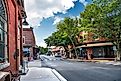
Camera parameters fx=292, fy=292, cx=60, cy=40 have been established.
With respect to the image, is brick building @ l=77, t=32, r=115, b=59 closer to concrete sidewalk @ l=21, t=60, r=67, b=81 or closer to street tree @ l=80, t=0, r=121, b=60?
street tree @ l=80, t=0, r=121, b=60

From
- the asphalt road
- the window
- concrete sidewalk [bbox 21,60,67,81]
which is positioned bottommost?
the asphalt road

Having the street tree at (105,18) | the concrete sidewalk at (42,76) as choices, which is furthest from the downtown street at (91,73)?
the street tree at (105,18)

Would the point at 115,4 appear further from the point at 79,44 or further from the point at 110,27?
the point at 79,44

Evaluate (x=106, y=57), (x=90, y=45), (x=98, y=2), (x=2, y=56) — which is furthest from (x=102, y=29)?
(x=2, y=56)

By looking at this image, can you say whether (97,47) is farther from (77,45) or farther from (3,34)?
(3,34)

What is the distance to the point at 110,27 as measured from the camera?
48.9 metres

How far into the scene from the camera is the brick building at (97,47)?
207 feet

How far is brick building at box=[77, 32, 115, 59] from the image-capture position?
63000 mm

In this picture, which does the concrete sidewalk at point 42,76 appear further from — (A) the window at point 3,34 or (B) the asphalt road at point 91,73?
(A) the window at point 3,34

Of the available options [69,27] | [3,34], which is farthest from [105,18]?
[3,34]

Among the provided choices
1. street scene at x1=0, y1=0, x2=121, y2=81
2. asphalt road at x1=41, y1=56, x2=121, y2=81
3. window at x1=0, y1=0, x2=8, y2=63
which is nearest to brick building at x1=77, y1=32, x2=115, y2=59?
street scene at x1=0, y1=0, x2=121, y2=81

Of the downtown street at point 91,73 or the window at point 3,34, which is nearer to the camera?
the window at point 3,34

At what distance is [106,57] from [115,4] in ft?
66.7

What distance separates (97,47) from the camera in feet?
221
